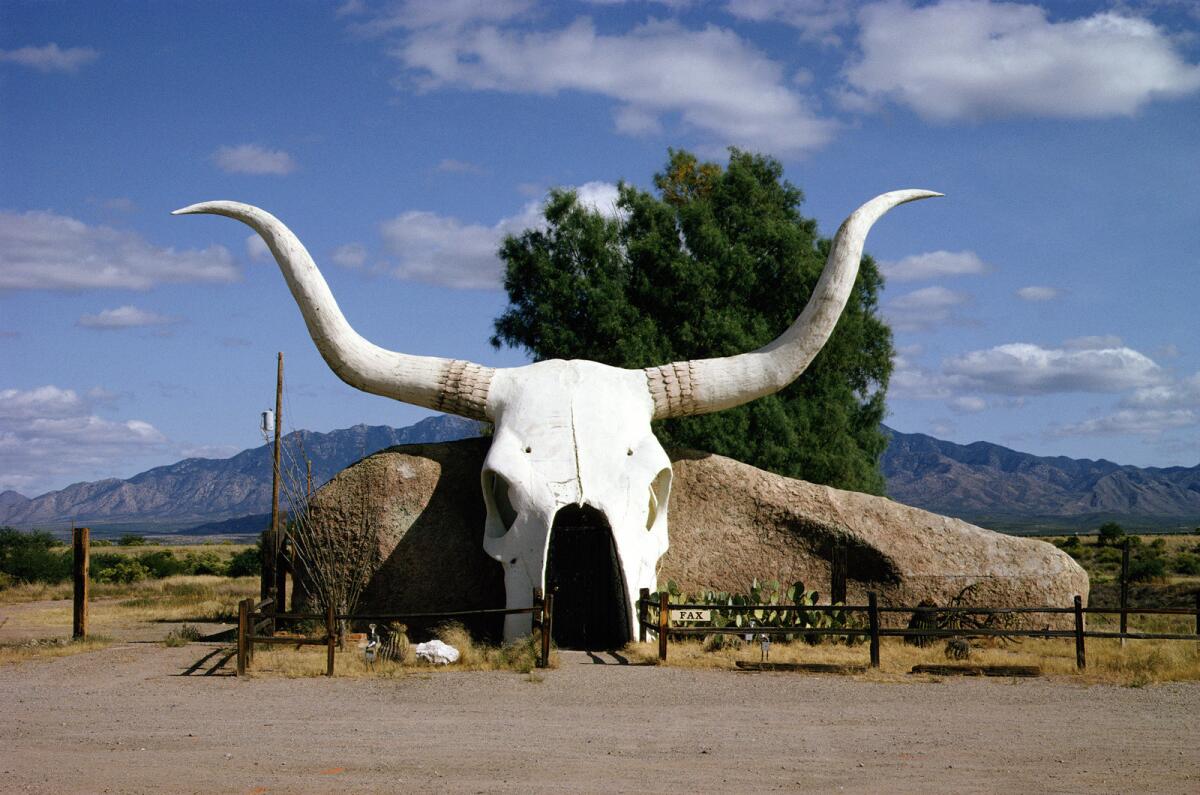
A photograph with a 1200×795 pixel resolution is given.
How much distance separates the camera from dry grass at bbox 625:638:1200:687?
1477cm

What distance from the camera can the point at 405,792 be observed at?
29.8 feet

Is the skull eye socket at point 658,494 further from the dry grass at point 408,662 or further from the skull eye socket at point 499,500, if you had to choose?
the dry grass at point 408,662

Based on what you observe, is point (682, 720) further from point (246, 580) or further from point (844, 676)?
point (246, 580)

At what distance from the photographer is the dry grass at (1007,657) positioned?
581 inches

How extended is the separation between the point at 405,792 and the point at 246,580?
105 feet

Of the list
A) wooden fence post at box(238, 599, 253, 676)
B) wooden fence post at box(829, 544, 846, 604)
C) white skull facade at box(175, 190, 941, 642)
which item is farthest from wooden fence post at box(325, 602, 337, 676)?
wooden fence post at box(829, 544, 846, 604)

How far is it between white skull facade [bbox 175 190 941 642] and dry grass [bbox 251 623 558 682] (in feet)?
2.13

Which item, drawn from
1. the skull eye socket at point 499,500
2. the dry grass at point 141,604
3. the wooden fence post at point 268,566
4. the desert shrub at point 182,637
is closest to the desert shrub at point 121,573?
the dry grass at point 141,604

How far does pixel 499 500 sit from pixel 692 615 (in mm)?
2816

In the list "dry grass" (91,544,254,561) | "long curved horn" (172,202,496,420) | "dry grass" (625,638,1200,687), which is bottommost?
"dry grass" (91,544,254,561)

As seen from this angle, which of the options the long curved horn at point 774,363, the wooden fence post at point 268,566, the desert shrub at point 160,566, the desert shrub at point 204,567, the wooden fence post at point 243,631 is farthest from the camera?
the desert shrub at point 204,567

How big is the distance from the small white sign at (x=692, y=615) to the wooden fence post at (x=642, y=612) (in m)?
0.67

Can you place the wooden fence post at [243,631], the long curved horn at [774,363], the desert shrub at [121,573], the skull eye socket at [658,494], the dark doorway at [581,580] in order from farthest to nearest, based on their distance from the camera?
the desert shrub at [121,573], the long curved horn at [774,363], the dark doorway at [581,580], the skull eye socket at [658,494], the wooden fence post at [243,631]

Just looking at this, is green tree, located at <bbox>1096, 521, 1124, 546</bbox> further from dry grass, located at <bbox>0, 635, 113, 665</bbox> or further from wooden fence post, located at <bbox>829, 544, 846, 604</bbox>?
dry grass, located at <bbox>0, 635, 113, 665</bbox>
